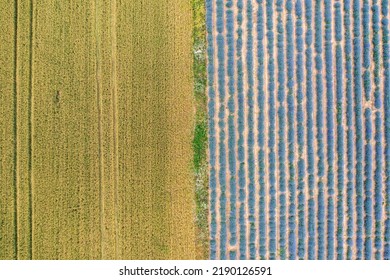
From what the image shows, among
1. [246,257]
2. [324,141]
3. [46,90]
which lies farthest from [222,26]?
[246,257]

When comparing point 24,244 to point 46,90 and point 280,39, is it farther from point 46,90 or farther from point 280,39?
point 280,39

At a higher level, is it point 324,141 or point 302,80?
point 302,80

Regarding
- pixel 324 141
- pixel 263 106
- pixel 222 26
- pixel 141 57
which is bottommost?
pixel 324 141

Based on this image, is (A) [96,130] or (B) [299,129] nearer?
(B) [299,129]

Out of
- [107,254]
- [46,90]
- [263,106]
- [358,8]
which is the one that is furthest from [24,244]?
[358,8]

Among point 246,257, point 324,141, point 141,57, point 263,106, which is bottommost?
point 246,257

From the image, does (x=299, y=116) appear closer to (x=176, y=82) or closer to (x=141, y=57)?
(x=176, y=82)
